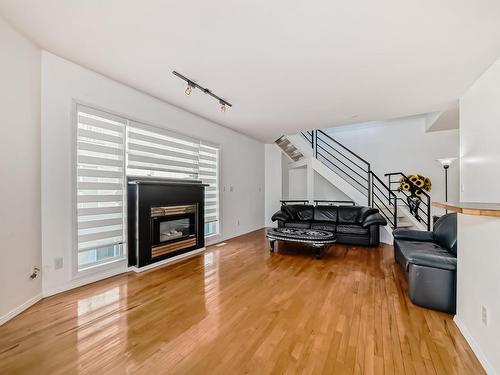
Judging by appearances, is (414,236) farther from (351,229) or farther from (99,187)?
(99,187)

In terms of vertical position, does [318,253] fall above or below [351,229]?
below

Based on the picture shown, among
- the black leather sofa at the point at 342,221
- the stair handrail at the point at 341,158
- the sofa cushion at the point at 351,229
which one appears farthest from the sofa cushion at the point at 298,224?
the stair handrail at the point at 341,158

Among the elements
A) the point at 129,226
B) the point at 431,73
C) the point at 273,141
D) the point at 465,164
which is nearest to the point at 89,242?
the point at 129,226

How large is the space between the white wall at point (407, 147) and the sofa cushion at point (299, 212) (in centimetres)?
268

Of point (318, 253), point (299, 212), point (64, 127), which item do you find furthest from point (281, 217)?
point (64, 127)

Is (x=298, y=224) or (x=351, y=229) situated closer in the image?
(x=351, y=229)

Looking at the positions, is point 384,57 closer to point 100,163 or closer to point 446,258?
point 446,258

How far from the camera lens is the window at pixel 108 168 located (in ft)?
9.44

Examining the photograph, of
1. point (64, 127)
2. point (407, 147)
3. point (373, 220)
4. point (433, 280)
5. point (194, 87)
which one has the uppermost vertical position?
point (194, 87)

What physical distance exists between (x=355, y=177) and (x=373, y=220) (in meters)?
2.60

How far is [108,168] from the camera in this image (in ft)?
10.3

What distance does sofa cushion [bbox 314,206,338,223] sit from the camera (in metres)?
5.68

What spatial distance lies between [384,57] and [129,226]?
399 centimetres

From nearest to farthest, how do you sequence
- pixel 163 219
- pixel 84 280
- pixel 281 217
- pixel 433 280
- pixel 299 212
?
pixel 433 280 < pixel 84 280 < pixel 163 219 < pixel 281 217 < pixel 299 212
